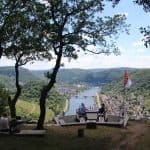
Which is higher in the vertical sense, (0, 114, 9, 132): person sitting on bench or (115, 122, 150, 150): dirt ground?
(0, 114, 9, 132): person sitting on bench

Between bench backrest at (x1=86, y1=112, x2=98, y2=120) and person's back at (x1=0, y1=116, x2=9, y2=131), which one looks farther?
bench backrest at (x1=86, y1=112, x2=98, y2=120)

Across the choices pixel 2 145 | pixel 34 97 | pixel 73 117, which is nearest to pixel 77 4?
pixel 2 145

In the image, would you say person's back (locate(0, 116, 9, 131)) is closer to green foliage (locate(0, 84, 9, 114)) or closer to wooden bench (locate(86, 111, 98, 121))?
green foliage (locate(0, 84, 9, 114))

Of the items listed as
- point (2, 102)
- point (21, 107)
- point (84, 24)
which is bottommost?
point (21, 107)

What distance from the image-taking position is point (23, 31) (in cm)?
2778

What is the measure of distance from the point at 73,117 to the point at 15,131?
1089 cm

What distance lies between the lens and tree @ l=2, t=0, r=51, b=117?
25.3 meters

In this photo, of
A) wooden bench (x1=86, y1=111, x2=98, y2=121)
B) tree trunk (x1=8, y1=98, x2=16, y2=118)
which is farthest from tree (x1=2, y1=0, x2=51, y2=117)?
wooden bench (x1=86, y1=111, x2=98, y2=121)

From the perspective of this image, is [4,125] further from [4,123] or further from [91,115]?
[91,115]

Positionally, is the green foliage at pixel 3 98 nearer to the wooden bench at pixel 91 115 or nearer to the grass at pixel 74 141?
the wooden bench at pixel 91 115

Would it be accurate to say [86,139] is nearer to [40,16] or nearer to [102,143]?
[102,143]

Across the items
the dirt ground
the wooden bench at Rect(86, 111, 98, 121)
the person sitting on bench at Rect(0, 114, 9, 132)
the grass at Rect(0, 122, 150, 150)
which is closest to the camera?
the grass at Rect(0, 122, 150, 150)

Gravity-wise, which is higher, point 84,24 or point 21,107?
point 84,24

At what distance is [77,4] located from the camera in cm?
2453
